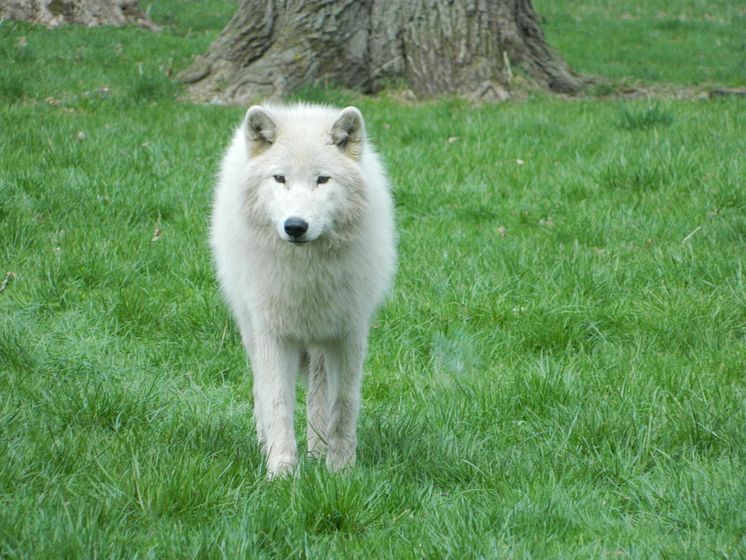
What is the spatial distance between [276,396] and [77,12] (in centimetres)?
1219

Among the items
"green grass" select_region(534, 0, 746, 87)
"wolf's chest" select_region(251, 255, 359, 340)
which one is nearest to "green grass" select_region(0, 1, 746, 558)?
"wolf's chest" select_region(251, 255, 359, 340)

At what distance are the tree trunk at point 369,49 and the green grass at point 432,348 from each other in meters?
0.78

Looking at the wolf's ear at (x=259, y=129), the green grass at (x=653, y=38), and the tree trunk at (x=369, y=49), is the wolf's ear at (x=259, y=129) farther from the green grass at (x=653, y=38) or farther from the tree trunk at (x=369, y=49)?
the green grass at (x=653, y=38)

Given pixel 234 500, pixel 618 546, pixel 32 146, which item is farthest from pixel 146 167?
pixel 618 546

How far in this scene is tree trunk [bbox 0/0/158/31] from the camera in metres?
13.9

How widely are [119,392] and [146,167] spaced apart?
3652 mm

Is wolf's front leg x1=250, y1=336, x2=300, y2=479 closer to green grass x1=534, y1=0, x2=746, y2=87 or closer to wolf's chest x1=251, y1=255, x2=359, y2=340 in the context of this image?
wolf's chest x1=251, y1=255, x2=359, y2=340

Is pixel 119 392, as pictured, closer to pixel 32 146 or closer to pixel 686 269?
pixel 686 269

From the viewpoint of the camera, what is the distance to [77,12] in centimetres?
1455

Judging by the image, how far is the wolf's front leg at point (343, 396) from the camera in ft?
13.2

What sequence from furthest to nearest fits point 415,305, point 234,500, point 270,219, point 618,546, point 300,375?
point 415,305, point 300,375, point 270,219, point 234,500, point 618,546

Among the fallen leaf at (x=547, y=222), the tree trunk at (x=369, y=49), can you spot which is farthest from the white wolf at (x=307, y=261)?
the tree trunk at (x=369, y=49)

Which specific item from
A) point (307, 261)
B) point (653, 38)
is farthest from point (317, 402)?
point (653, 38)

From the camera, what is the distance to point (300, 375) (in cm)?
456
